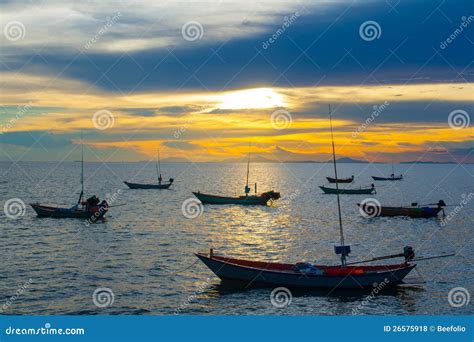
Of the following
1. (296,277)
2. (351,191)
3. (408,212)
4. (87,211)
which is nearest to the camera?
(296,277)

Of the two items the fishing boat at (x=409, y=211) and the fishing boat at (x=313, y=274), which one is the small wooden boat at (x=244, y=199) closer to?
the fishing boat at (x=409, y=211)

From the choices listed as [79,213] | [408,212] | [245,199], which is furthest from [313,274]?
[245,199]

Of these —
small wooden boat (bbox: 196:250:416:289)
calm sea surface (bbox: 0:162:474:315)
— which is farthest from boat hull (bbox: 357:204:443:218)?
small wooden boat (bbox: 196:250:416:289)

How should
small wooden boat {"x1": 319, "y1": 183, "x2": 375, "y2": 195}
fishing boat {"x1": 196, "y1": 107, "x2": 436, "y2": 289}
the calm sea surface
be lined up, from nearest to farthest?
the calm sea surface, fishing boat {"x1": 196, "y1": 107, "x2": 436, "y2": 289}, small wooden boat {"x1": 319, "y1": 183, "x2": 375, "y2": 195}

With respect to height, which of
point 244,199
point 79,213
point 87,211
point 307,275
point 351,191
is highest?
point 351,191

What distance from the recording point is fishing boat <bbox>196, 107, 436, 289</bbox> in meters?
29.8

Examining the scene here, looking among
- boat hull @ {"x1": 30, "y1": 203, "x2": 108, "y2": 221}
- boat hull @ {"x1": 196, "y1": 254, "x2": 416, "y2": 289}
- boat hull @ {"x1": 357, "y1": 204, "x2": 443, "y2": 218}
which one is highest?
boat hull @ {"x1": 357, "y1": 204, "x2": 443, "y2": 218}

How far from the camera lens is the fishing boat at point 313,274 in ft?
97.6

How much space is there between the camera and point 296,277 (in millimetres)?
29828

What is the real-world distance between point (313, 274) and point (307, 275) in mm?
353

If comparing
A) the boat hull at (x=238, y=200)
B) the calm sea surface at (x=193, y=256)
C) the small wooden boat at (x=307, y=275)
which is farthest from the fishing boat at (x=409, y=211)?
the small wooden boat at (x=307, y=275)

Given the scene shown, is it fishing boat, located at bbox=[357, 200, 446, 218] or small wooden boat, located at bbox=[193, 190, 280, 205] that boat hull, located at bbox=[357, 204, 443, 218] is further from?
small wooden boat, located at bbox=[193, 190, 280, 205]

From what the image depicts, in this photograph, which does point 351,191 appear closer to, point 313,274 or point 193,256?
point 193,256

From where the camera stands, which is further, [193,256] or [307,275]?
[193,256]
